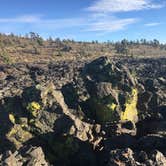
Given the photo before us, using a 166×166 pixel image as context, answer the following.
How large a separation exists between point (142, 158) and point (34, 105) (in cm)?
1058

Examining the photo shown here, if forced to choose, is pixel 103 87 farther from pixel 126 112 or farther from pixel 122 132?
pixel 122 132

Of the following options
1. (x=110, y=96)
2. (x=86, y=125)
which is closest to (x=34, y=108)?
(x=86, y=125)

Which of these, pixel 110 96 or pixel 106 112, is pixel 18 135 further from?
pixel 110 96

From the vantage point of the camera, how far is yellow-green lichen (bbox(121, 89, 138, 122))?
30156 millimetres

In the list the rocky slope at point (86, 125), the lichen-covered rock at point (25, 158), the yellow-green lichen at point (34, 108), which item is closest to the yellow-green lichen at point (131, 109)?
the rocky slope at point (86, 125)

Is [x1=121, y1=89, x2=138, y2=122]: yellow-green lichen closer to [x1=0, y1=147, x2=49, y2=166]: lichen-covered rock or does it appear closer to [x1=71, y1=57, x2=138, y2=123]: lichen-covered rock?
[x1=71, y1=57, x2=138, y2=123]: lichen-covered rock

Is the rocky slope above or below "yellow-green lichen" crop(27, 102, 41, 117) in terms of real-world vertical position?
below

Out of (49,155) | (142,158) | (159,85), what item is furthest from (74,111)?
(159,85)

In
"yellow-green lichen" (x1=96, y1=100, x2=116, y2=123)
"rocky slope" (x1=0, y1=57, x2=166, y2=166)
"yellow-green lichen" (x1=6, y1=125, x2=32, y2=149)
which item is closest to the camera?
"rocky slope" (x1=0, y1=57, x2=166, y2=166)

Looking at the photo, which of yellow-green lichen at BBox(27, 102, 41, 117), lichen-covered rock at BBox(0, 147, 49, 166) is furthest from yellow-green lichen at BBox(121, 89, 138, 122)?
lichen-covered rock at BBox(0, 147, 49, 166)

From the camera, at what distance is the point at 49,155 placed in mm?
25047

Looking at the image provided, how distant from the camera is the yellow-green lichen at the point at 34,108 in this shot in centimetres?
2718

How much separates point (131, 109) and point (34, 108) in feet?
29.4

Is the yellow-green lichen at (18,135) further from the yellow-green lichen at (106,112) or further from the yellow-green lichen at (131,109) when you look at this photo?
the yellow-green lichen at (131,109)
